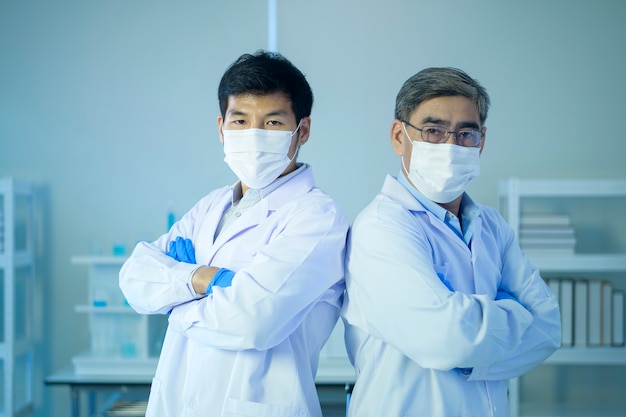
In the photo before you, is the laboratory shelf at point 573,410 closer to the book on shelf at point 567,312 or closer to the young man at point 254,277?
the book on shelf at point 567,312

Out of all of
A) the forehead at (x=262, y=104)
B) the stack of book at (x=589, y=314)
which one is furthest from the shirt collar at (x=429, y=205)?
the stack of book at (x=589, y=314)

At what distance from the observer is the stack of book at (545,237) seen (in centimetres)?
280

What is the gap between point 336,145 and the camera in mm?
3227

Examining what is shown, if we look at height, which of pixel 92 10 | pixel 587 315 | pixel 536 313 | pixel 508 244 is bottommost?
pixel 587 315

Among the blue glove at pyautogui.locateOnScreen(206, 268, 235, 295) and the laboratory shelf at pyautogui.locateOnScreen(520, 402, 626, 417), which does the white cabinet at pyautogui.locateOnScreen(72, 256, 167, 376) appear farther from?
the laboratory shelf at pyautogui.locateOnScreen(520, 402, 626, 417)

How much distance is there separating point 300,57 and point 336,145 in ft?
1.56

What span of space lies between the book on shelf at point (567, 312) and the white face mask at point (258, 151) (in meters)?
1.78

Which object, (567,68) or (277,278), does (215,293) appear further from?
(567,68)

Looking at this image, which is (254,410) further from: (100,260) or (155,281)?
(100,260)

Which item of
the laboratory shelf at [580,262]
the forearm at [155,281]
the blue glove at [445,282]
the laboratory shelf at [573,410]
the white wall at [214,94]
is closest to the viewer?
the blue glove at [445,282]

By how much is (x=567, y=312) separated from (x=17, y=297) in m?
2.68

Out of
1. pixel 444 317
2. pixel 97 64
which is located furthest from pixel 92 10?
pixel 444 317

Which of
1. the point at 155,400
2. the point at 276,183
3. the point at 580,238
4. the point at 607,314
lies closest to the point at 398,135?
the point at 276,183

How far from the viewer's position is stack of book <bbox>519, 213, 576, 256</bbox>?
2805 mm
